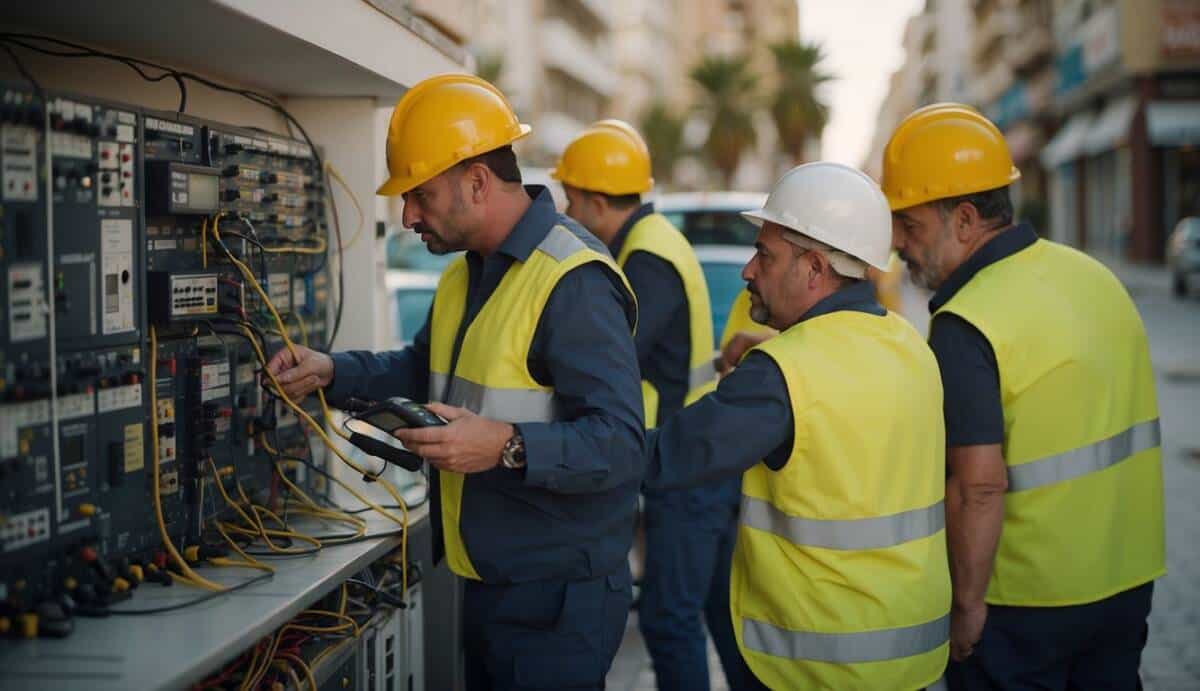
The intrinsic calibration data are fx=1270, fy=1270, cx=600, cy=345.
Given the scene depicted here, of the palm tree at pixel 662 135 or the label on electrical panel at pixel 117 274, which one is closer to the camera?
the label on electrical panel at pixel 117 274

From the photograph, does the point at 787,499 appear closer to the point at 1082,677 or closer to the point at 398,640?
the point at 1082,677

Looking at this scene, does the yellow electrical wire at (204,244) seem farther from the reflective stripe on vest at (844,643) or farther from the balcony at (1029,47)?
the balcony at (1029,47)

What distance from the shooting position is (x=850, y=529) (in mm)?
2918

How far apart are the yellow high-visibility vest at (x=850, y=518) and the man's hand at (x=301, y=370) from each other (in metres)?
1.29

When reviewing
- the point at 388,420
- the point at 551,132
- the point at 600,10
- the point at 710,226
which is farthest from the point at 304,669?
the point at 600,10

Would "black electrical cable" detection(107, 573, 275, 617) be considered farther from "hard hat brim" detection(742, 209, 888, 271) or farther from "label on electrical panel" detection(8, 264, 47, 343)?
"hard hat brim" detection(742, 209, 888, 271)

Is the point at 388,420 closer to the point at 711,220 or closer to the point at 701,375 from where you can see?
the point at 701,375

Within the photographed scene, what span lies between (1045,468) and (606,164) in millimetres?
2630

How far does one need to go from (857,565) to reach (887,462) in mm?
247

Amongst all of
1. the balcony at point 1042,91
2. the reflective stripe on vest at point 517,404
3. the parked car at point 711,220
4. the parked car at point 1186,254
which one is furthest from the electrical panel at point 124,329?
the balcony at point 1042,91

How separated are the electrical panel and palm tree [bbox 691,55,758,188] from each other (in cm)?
5524

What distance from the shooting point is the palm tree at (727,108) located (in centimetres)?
5772

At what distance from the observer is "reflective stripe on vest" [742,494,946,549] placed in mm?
2920

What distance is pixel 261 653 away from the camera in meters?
3.28
